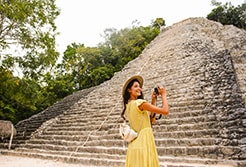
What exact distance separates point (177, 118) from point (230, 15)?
664 inches

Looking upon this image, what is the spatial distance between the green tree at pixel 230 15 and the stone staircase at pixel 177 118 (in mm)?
8580

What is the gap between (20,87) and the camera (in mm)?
8109

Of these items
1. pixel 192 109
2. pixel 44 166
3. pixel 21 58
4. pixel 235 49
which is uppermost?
pixel 235 49

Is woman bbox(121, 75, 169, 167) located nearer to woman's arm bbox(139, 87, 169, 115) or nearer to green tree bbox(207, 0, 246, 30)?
woman's arm bbox(139, 87, 169, 115)

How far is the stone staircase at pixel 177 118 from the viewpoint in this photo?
4.34 metres

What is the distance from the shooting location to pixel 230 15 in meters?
19.6

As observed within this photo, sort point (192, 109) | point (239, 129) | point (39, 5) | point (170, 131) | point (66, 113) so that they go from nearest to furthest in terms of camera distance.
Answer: point (239, 129) → point (170, 131) → point (192, 109) → point (39, 5) → point (66, 113)

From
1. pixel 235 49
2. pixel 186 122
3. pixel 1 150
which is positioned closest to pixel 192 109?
pixel 186 122

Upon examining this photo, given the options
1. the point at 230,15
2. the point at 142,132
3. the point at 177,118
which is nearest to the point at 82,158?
the point at 177,118

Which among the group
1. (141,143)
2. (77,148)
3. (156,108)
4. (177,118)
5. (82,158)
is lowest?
(82,158)

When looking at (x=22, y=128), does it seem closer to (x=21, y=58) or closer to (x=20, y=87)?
(x=20, y=87)

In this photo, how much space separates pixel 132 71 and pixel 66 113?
3.04m

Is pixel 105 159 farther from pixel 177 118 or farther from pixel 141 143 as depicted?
pixel 141 143

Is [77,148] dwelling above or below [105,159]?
above
